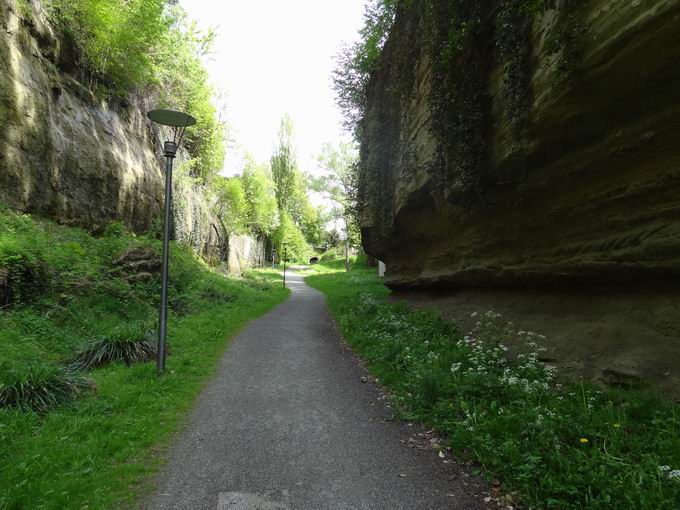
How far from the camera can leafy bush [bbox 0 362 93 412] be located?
389 cm

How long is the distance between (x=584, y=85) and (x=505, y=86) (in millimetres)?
1348

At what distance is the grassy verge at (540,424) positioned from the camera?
2.58m

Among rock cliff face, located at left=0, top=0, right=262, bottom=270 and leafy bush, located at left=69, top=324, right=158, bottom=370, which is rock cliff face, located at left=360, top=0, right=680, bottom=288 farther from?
rock cliff face, located at left=0, top=0, right=262, bottom=270

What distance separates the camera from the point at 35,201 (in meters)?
8.73

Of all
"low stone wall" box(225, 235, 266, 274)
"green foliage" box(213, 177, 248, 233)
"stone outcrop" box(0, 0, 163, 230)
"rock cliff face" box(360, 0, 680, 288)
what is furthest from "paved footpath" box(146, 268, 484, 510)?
"low stone wall" box(225, 235, 266, 274)

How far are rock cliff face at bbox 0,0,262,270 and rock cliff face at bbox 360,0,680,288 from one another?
A: 941cm

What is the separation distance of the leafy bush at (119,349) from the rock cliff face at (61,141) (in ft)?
15.7

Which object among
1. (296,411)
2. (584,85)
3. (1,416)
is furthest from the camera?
(296,411)

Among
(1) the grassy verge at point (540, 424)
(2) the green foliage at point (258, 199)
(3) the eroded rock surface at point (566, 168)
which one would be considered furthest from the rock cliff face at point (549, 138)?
(2) the green foliage at point (258, 199)

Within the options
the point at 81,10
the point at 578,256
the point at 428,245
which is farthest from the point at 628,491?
the point at 81,10

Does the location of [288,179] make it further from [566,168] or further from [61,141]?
[566,168]

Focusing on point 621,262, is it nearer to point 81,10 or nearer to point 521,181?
point 521,181

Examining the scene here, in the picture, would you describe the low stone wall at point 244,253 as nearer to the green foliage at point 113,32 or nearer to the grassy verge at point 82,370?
the green foliage at point 113,32

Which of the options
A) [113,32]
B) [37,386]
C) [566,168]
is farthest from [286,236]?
[566,168]
